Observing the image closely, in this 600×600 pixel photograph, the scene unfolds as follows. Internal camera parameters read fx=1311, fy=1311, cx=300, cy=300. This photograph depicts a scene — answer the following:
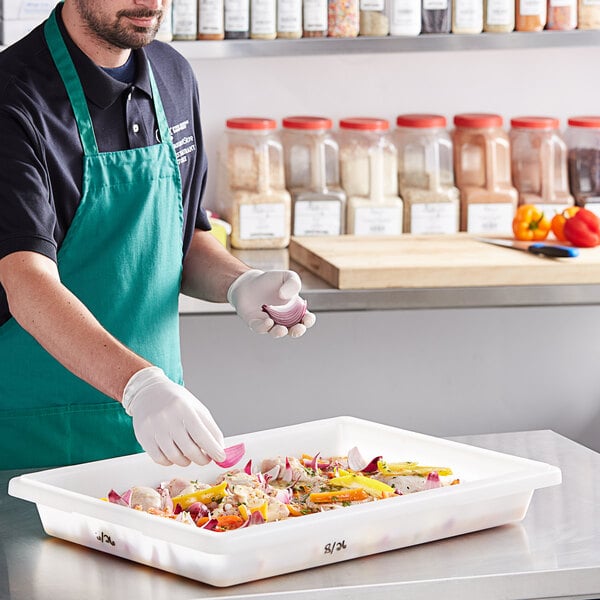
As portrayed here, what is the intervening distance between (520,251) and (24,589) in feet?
5.72

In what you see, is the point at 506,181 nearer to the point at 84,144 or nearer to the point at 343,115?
the point at 343,115

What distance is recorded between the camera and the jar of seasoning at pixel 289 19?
115 inches

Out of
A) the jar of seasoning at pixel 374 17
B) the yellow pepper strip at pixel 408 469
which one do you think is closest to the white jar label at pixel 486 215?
the jar of seasoning at pixel 374 17

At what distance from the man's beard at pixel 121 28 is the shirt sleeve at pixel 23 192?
17cm

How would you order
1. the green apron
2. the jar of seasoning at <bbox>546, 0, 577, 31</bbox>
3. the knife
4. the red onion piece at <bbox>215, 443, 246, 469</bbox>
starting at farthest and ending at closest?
the jar of seasoning at <bbox>546, 0, 577, 31</bbox> → the knife → the green apron → the red onion piece at <bbox>215, 443, 246, 469</bbox>

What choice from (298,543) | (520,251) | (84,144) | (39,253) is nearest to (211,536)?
(298,543)

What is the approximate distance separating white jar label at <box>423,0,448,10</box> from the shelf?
74mm

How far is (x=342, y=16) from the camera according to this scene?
2943mm

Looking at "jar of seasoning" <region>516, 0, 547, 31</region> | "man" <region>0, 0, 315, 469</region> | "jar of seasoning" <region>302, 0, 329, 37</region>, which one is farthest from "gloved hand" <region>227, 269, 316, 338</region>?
"jar of seasoning" <region>516, 0, 547, 31</region>

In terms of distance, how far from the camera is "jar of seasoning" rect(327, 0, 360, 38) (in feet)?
9.66

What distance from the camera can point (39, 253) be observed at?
5.57 ft

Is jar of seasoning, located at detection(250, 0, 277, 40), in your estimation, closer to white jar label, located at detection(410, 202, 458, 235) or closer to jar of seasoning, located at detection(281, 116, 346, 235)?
jar of seasoning, located at detection(281, 116, 346, 235)

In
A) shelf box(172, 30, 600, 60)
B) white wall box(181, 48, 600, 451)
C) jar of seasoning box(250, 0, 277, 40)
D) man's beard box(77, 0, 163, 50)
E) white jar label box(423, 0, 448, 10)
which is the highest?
white jar label box(423, 0, 448, 10)

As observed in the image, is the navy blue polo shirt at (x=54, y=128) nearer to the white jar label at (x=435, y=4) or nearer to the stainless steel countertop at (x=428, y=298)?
the stainless steel countertop at (x=428, y=298)
